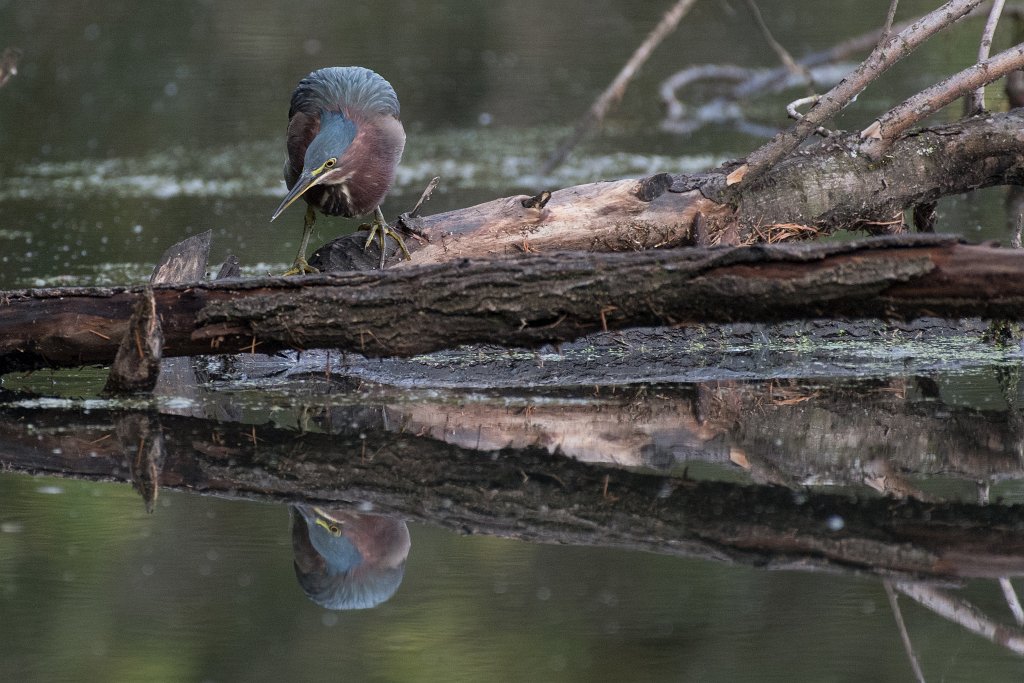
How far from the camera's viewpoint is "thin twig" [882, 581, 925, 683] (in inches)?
95.5

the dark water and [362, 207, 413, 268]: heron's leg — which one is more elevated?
[362, 207, 413, 268]: heron's leg

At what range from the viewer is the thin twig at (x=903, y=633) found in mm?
2426

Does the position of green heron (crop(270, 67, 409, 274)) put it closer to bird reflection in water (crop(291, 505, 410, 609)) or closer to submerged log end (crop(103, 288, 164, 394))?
submerged log end (crop(103, 288, 164, 394))

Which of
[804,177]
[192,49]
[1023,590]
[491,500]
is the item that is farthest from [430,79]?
[1023,590]

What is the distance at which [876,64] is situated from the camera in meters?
4.54

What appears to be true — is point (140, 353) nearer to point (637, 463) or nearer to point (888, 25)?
point (637, 463)

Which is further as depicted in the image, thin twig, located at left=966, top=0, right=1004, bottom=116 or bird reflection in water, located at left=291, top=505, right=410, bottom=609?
thin twig, located at left=966, top=0, right=1004, bottom=116

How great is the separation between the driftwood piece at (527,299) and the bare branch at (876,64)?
1.09 meters

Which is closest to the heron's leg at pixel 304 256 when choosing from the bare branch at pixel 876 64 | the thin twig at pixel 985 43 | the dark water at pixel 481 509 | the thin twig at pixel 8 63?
the dark water at pixel 481 509

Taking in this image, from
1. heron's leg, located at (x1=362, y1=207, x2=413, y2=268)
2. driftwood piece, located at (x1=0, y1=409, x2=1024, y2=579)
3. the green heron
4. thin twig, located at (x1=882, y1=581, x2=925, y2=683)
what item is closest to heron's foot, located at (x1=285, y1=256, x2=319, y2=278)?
the green heron

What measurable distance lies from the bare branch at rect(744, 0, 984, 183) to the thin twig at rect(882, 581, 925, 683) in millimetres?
2282

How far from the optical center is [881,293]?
12.0 feet

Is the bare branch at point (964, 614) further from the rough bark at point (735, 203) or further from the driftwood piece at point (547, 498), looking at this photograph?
the rough bark at point (735, 203)

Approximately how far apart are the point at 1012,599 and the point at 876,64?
240cm
